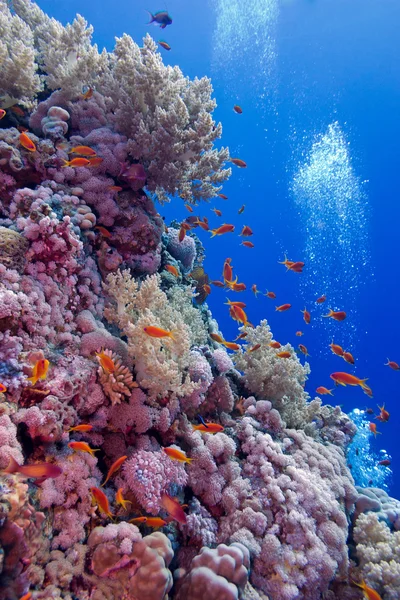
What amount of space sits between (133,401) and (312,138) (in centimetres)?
7875

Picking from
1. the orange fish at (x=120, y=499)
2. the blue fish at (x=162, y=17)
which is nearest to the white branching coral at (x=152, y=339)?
the orange fish at (x=120, y=499)

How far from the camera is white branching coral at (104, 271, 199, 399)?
3816 millimetres

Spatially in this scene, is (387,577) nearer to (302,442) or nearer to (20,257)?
(302,442)

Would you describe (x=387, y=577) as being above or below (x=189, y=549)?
above

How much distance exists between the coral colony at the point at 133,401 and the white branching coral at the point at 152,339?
2 centimetres

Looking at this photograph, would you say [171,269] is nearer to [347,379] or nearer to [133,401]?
[133,401]

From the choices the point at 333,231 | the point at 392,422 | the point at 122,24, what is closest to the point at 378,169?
the point at 333,231

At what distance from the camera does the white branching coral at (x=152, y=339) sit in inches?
150

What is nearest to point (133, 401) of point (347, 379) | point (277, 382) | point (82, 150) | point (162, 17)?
point (277, 382)

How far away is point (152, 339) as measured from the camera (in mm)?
3912

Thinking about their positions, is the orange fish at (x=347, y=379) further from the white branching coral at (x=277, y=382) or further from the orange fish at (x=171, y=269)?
the orange fish at (x=171, y=269)

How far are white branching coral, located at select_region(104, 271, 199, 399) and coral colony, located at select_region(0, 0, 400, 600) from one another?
2 cm

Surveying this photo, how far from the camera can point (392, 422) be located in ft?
127

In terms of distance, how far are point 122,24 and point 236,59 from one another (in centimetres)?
1853
